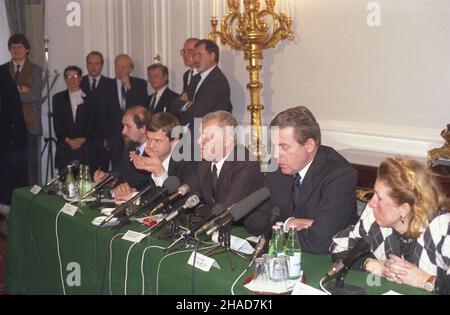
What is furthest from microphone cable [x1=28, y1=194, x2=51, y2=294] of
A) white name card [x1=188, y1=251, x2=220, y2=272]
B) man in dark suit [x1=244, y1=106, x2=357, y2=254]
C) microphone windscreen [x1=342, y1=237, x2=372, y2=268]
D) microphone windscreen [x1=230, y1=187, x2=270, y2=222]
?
microphone windscreen [x1=342, y1=237, x2=372, y2=268]

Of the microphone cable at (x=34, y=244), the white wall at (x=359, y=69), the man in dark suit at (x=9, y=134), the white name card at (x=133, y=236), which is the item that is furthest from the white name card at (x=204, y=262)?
the man in dark suit at (x=9, y=134)

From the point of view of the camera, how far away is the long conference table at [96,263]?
8.68ft

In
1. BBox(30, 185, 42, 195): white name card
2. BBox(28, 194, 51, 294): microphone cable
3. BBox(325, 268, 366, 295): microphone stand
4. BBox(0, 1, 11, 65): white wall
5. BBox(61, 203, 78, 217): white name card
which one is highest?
BBox(0, 1, 11, 65): white wall

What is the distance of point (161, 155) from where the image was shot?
13.5ft

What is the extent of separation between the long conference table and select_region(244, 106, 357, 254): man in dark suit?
0.15 metres

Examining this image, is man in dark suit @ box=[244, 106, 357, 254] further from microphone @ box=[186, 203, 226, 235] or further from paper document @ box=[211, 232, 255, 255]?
microphone @ box=[186, 203, 226, 235]

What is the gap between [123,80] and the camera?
7.07m

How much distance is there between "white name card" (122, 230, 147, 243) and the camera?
312 cm

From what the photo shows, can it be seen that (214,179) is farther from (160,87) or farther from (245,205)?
(160,87)

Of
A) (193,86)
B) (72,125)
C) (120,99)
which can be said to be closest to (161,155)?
(193,86)

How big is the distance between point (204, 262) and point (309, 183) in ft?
2.73

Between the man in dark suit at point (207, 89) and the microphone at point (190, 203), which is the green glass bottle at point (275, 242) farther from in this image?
the man in dark suit at point (207, 89)

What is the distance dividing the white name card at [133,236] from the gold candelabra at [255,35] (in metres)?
2.29

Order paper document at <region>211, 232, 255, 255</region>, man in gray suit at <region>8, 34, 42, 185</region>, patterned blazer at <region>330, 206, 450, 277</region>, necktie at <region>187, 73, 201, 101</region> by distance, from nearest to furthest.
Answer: patterned blazer at <region>330, 206, 450, 277</region>, paper document at <region>211, 232, 255, 255</region>, necktie at <region>187, 73, 201, 101</region>, man in gray suit at <region>8, 34, 42, 185</region>
